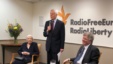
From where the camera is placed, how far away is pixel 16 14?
720cm

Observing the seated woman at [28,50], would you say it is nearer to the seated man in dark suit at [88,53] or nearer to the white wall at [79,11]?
the white wall at [79,11]

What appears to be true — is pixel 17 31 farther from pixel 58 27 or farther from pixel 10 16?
pixel 58 27

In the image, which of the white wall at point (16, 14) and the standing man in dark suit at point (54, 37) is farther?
the white wall at point (16, 14)

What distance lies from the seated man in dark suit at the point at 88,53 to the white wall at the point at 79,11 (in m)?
1.83

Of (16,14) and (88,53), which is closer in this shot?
(88,53)

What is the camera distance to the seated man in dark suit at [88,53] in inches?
135

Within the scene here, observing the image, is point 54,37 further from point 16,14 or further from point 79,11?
point 16,14

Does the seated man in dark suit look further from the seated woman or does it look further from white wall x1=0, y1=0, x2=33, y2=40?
white wall x1=0, y1=0, x2=33, y2=40

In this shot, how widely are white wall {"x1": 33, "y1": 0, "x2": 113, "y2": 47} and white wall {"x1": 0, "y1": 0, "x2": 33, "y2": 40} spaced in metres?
0.28

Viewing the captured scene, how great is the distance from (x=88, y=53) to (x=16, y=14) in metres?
4.29

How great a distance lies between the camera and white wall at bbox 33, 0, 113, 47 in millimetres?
5355

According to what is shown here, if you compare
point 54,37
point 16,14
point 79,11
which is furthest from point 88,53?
point 16,14

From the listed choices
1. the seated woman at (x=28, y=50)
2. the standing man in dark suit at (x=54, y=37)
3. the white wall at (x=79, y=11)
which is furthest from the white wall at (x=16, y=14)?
the standing man in dark suit at (x=54, y=37)

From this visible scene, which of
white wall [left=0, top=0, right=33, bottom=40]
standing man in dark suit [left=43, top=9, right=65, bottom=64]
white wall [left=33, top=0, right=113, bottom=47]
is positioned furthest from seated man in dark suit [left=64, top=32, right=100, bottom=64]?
white wall [left=0, top=0, right=33, bottom=40]
